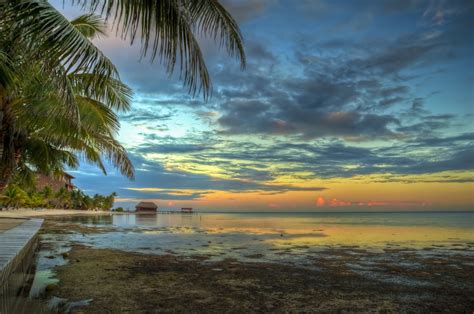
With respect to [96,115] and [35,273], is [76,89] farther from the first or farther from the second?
[35,273]

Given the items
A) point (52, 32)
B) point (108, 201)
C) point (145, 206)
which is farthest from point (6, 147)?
point (145, 206)

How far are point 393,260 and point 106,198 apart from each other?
10190 cm

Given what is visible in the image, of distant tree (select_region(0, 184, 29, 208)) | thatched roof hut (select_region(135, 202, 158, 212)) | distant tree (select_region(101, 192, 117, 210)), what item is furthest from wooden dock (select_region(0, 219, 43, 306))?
thatched roof hut (select_region(135, 202, 158, 212))

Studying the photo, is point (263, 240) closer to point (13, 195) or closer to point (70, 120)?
point (70, 120)

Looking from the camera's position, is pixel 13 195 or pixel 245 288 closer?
pixel 245 288

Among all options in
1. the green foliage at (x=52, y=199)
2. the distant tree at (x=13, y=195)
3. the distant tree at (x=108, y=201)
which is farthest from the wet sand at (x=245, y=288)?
the distant tree at (x=108, y=201)

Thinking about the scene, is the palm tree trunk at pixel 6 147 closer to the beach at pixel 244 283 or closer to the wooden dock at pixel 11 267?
the wooden dock at pixel 11 267

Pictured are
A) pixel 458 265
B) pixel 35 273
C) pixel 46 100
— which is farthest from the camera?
pixel 458 265

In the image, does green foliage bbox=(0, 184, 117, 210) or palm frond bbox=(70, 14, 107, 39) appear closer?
palm frond bbox=(70, 14, 107, 39)

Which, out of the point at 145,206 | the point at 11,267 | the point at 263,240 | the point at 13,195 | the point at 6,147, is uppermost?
the point at 6,147

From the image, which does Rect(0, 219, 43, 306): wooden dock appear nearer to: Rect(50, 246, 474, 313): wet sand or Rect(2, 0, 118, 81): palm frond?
Rect(50, 246, 474, 313): wet sand

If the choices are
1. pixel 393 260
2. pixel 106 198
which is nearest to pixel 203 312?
pixel 393 260

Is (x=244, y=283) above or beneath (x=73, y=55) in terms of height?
beneath

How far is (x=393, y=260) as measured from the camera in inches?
574
